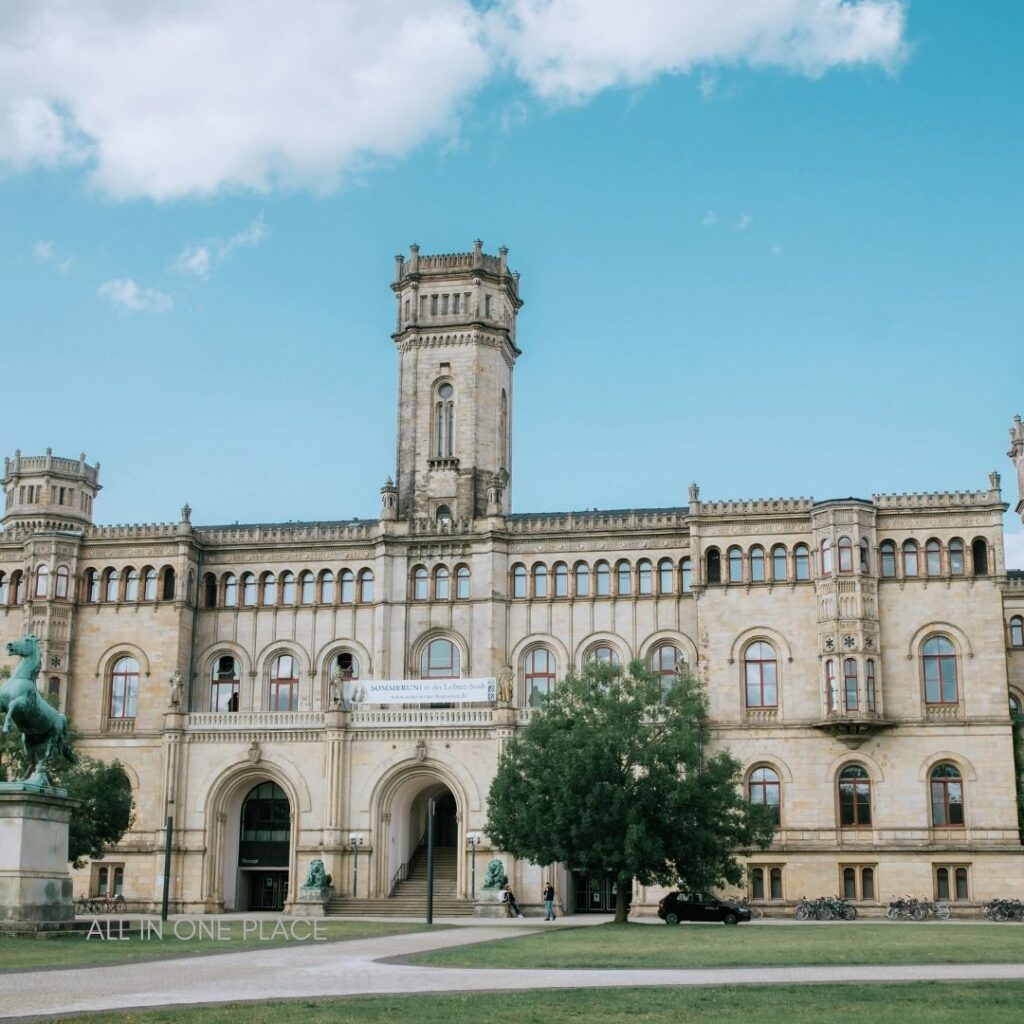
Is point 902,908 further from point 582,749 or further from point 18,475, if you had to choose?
point 18,475

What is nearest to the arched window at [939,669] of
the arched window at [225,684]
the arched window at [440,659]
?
the arched window at [440,659]

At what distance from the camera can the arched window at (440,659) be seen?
7456 cm

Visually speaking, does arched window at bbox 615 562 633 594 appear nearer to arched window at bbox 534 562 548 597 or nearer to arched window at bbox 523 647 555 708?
arched window at bbox 534 562 548 597

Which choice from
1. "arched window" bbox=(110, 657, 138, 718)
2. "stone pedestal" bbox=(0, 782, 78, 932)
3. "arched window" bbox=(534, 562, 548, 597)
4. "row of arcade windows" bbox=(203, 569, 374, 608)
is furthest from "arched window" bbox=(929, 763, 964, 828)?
"stone pedestal" bbox=(0, 782, 78, 932)

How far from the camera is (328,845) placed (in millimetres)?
67000

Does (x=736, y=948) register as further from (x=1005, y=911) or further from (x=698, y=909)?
(x=1005, y=911)

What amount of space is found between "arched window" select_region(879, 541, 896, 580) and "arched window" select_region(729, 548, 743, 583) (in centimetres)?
662

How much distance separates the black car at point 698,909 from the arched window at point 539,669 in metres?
19.1

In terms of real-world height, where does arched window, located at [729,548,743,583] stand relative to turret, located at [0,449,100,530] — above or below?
below

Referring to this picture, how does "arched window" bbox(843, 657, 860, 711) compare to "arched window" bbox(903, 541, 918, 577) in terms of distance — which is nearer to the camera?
"arched window" bbox(843, 657, 860, 711)

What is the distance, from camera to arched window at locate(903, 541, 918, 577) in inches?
2717

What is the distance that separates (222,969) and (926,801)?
43736mm

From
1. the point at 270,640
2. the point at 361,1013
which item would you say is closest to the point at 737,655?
the point at 270,640

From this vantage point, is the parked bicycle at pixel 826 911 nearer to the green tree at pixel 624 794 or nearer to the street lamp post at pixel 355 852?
the green tree at pixel 624 794
